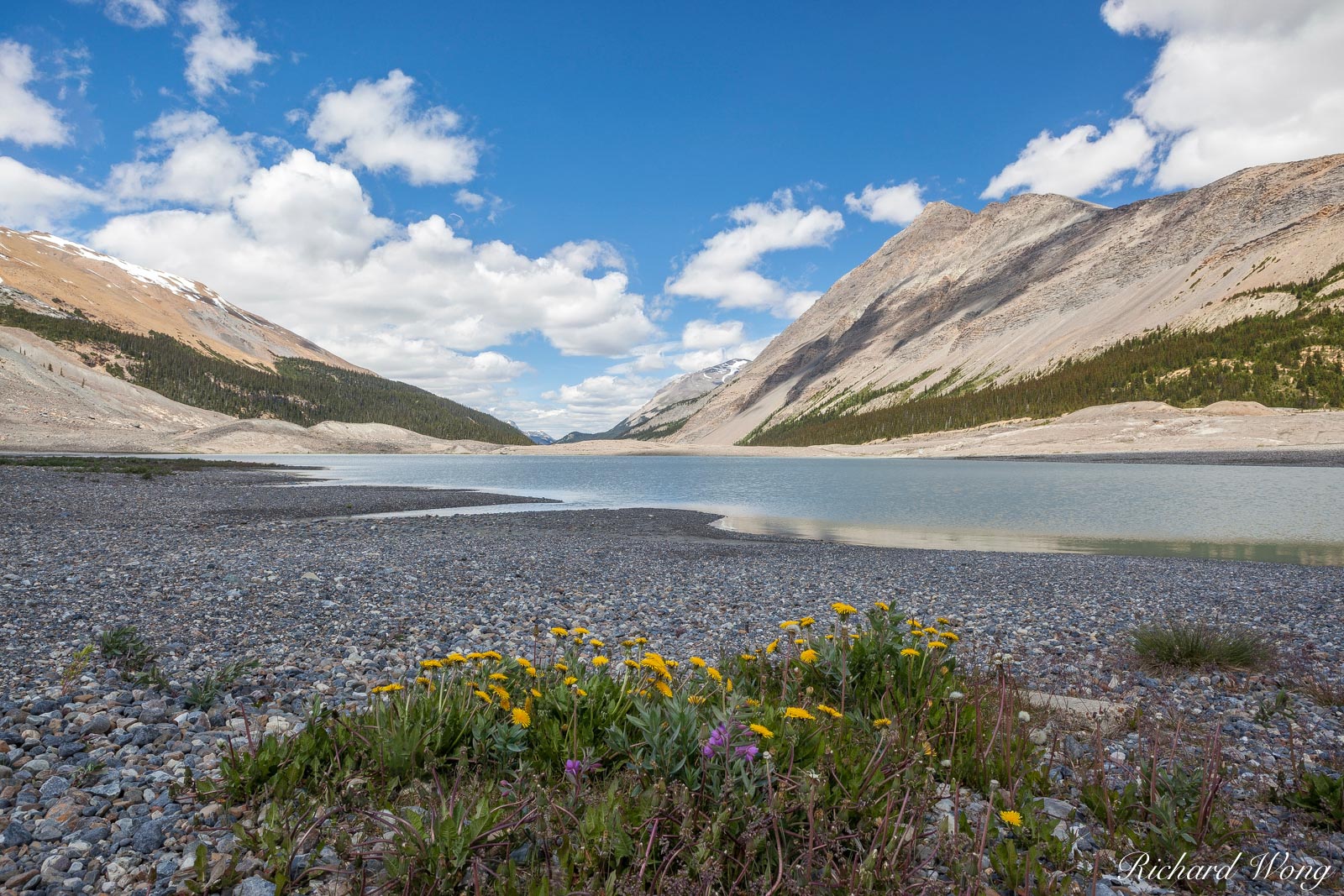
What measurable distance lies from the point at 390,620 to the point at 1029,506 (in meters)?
43.3

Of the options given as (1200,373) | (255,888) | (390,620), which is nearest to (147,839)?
(255,888)

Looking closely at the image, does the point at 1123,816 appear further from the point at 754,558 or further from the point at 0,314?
the point at 0,314

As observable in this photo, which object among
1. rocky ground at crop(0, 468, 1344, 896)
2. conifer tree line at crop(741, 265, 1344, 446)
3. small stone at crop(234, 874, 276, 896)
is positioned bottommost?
rocky ground at crop(0, 468, 1344, 896)

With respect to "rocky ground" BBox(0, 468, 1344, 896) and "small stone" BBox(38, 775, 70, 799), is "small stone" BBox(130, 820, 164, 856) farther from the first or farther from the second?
"small stone" BBox(38, 775, 70, 799)

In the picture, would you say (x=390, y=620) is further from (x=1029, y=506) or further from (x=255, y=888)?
(x=1029, y=506)

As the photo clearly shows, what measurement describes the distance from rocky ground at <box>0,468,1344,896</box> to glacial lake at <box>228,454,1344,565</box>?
5.96 meters

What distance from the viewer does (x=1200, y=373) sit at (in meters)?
127

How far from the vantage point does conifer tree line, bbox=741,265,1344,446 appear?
378ft

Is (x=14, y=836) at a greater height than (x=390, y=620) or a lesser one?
greater

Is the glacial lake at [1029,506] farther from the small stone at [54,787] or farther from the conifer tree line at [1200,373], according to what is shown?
the conifer tree line at [1200,373]

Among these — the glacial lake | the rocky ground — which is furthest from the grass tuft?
the glacial lake

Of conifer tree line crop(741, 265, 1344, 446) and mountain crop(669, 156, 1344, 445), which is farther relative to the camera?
mountain crop(669, 156, 1344, 445)

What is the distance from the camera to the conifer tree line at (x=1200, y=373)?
378ft

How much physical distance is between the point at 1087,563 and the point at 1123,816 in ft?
65.0
